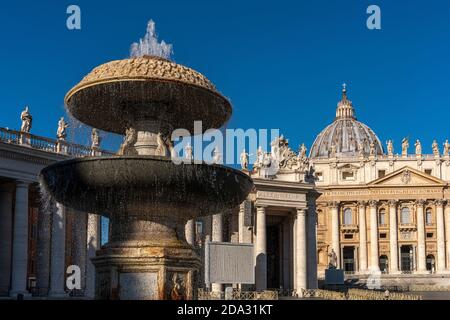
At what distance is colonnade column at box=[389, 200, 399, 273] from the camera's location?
100213 millimetres

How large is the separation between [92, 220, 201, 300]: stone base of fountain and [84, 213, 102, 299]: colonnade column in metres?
24.2

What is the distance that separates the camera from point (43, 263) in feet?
128

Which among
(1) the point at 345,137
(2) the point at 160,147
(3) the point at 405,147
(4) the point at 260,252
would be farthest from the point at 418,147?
(2) the point at 160,147

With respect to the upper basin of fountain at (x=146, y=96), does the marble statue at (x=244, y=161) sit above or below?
above

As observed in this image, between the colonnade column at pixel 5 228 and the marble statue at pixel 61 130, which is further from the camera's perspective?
the marble statue at pixel 61 130

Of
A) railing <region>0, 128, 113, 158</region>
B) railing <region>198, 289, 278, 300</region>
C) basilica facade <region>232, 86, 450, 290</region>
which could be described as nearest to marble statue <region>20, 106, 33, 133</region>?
railing <region>0, 128, 113, 158</region>

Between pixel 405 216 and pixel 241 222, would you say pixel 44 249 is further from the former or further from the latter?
pixel 405 216

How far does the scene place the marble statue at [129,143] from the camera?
55.9 feet

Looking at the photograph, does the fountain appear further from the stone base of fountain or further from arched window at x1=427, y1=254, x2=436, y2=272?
arched window at x1=427, y1=254, x2=436, y2=272

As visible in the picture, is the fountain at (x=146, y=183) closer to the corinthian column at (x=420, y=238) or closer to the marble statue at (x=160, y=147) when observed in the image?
the marble statue at (x=160, y=147)

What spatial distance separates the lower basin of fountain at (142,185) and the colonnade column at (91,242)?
77.5 feet

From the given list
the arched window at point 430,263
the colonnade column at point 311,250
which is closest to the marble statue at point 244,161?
the colonnade column at point 311,250
